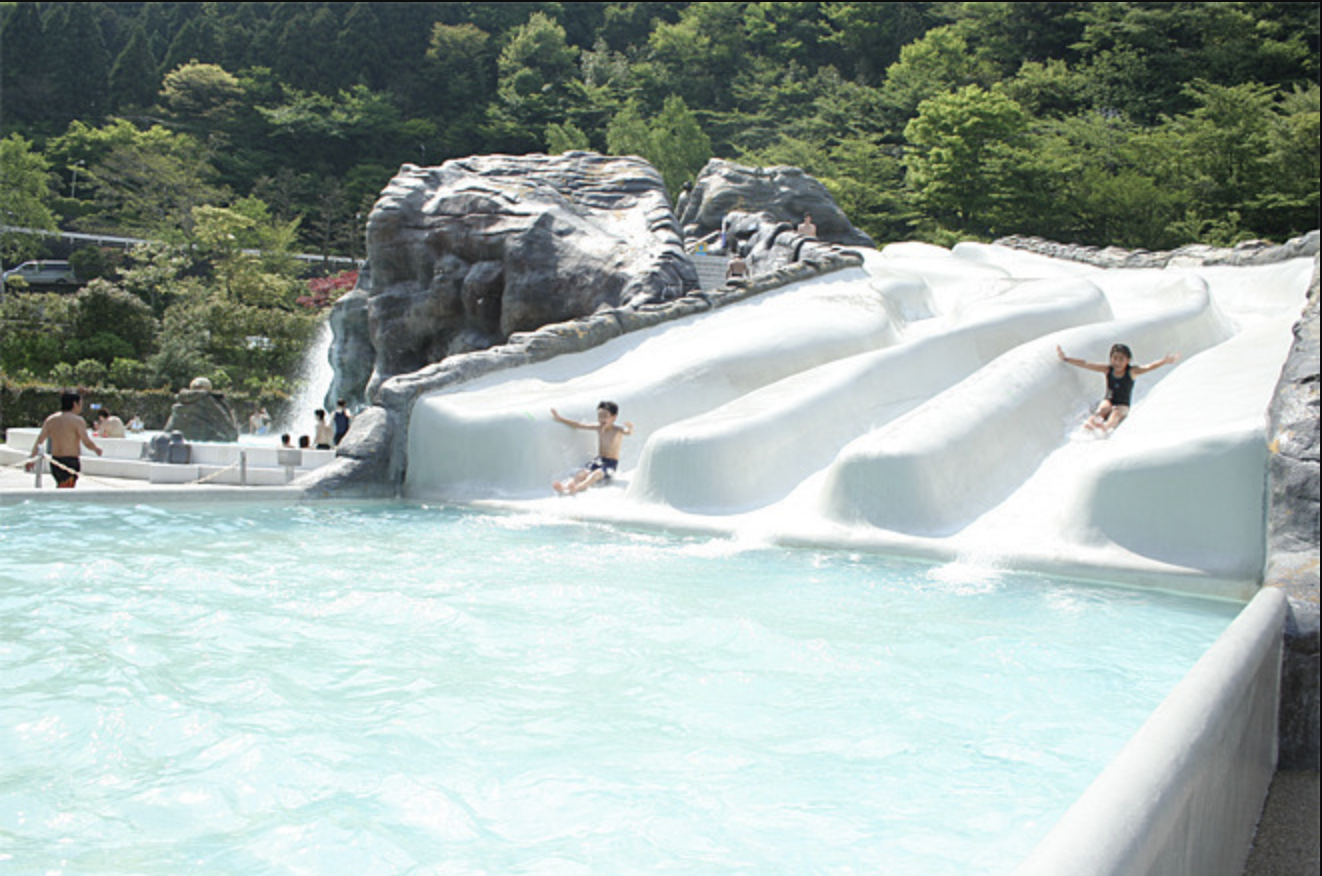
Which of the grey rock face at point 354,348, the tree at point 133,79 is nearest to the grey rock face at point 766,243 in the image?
the grey rock face at point 354,348

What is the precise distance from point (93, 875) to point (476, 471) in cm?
690

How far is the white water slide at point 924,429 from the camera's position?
6.47m

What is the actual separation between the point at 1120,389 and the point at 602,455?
4.23 metres

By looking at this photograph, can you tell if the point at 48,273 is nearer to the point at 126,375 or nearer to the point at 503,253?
the point at 126,375

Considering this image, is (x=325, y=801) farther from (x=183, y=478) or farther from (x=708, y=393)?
(x=183, y=478)

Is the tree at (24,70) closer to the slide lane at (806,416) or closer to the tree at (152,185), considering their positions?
the tree at (152,185)

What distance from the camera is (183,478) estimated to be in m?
10.2

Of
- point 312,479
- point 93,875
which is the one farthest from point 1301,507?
point 312,479

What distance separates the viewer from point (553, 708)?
4.34 metres

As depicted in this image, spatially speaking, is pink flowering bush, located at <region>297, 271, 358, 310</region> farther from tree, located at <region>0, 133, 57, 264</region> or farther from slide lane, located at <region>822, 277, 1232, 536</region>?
slide lane, located at <region>822, 277, 1232, 536</region>

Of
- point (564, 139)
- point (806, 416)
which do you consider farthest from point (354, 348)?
point (564, 139)

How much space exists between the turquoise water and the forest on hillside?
19722mm

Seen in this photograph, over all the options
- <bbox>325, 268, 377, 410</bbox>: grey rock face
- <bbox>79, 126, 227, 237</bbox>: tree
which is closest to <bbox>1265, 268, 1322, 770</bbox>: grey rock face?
<bbox>325, 268, 377, 410</bbox>: grey rock face

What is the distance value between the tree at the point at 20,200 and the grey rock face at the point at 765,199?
26235 mm
